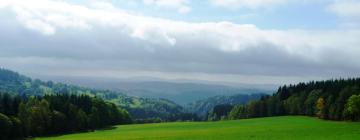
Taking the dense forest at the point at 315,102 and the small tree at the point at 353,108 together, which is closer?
the small tree at the point at 353,108

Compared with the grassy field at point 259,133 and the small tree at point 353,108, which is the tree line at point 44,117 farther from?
the small tree at point 353,108

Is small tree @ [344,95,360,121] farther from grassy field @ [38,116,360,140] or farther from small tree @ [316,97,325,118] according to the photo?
small tree @ [316,97,325,118]

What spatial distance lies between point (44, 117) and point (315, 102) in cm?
7207

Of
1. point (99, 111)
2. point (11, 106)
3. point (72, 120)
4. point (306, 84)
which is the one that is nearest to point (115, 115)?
point (99, 111)

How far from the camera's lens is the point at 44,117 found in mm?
115500

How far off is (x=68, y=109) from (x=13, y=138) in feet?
106

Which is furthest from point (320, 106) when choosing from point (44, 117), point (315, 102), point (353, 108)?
point (44, 117)

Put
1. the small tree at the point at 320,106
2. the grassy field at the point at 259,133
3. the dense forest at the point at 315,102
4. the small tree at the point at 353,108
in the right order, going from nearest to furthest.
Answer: the grassy field at the point at 259,133 < the small tree at the point at 353,108 < the dense forest at the point at 315,102 < the small tree at the point at 320,106

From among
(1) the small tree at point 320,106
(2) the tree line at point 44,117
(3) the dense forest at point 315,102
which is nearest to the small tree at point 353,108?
(3) the dense forest at point 315,102

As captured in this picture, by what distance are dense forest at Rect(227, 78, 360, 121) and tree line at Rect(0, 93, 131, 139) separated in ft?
181

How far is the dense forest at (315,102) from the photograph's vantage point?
373ft

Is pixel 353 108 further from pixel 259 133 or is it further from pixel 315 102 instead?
pixel 259 133

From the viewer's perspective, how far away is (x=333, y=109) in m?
117

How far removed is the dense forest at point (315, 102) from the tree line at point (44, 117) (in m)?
55.2
